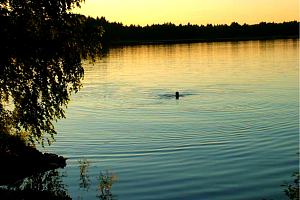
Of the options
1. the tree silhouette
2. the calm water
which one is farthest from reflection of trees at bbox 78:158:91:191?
the tree silhouette

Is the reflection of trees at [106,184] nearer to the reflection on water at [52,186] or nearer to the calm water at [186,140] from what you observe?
the reflection on water at [52,186]

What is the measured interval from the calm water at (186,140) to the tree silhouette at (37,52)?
314 centimetres

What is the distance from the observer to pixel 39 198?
43.8 ft

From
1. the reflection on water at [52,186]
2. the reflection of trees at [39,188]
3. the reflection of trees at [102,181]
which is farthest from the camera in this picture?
the reflection of trees at [102,181]

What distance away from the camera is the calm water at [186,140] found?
1454 cm

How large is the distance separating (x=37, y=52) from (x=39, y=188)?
463cm

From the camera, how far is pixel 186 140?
20844 millimetres

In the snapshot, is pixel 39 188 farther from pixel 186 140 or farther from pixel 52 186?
pixel 186 140

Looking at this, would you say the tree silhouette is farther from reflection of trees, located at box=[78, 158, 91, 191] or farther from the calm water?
the calm water

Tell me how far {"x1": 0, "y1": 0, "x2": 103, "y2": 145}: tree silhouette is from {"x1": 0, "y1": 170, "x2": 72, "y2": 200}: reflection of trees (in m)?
1.93

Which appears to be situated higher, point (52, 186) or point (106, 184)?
point (106, 184)

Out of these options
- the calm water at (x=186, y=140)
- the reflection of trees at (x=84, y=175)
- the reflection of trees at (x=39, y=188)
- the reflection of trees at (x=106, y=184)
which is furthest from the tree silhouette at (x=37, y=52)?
the calm water at (x=186, y=140)

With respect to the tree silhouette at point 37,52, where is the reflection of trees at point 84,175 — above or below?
below

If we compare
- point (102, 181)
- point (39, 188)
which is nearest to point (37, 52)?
point (39, 188)
